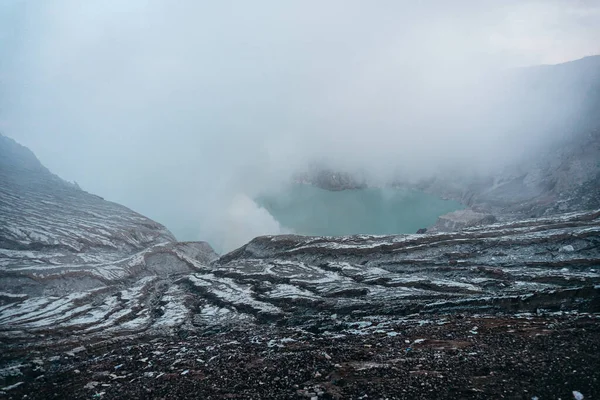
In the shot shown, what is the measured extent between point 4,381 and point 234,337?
15914mm

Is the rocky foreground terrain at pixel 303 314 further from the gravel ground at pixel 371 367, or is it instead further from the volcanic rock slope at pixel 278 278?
the volcanic rock slope at pixel 278 278

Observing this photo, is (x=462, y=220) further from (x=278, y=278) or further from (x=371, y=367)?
(x=371, y=367)

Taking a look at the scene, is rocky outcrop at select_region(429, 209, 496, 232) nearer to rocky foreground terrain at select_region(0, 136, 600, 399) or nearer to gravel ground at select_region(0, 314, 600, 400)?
rocky foreground terrain at select_region(0, 136, 600, 399)

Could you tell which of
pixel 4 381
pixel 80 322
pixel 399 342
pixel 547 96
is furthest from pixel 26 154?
pixel 547 96

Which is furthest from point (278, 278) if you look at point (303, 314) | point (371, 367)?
point (371, 367)

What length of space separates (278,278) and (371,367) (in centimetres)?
4581

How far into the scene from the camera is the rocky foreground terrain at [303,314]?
15.9 meters

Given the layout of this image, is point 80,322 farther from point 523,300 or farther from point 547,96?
point 547,96

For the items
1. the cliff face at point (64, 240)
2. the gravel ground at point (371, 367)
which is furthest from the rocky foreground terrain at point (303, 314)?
the cliff face at point (64, 240)

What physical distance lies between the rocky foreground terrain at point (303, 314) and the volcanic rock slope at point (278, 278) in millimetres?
301

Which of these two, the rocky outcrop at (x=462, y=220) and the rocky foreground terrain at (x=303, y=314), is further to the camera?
the rocky outcrop at (x=462, y=220)

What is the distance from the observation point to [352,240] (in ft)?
263

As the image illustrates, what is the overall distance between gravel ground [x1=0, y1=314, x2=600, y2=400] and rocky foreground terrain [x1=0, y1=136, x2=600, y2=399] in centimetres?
10

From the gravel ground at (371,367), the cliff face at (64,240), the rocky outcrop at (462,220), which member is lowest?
the gravel ground at (371,367)
